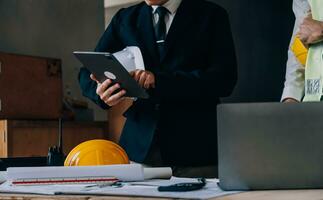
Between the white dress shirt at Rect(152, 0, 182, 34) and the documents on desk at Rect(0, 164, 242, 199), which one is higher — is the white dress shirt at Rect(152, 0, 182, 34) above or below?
above

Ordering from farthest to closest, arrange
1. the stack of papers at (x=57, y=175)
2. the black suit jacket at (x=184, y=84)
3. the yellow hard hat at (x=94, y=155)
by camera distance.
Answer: the black suit jacket at (x=184, y=84) → the yellow hard hat at (x=94, y=155) → the stack of papers at (x=57, y=175)

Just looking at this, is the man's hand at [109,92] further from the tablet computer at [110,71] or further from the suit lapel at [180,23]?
the suit lapel at [180,23]

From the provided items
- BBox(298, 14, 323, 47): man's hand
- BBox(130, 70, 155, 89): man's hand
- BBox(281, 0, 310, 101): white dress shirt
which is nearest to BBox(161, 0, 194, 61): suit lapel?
BBox(130, 70, 155, 89): man's hand

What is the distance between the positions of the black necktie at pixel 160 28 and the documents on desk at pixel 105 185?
2.10ft

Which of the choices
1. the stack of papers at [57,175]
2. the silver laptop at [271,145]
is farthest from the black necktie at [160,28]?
the silver laptop at [271,145]

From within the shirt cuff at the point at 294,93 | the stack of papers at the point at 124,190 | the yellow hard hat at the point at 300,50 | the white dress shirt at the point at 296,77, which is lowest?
the stack of papers at the point at 124,190

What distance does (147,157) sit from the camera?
6.30 ft

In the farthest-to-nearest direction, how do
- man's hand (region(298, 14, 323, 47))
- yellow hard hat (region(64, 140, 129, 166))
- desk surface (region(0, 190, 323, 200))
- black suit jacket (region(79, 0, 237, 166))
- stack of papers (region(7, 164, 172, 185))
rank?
black suit jacket (region(79, 0, 237, 166)) → man's hand (region(298, 14, 323, 47)) → yellow hard hat (region(64, 140, 129, 166)) → stack of papers (region(7, 164, 172, 185)) → desk surface (region(0, 190, 323, 200))

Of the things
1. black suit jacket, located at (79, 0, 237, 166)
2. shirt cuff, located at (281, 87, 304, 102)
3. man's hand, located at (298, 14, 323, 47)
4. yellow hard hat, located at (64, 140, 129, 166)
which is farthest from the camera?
black suit jacket, located at (79, 0, 237, 166)

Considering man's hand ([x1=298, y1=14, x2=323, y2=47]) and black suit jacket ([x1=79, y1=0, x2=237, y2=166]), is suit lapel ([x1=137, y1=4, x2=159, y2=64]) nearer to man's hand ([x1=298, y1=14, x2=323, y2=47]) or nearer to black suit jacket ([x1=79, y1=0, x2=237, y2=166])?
black suit jacket ([x1=79, y1=0, x2=237, y2=166])

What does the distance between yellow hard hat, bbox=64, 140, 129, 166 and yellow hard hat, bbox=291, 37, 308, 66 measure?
60cm

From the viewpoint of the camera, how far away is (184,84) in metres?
1.86

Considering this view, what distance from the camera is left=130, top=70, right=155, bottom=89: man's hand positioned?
5.92 feet

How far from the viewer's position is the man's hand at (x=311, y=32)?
1533mm
